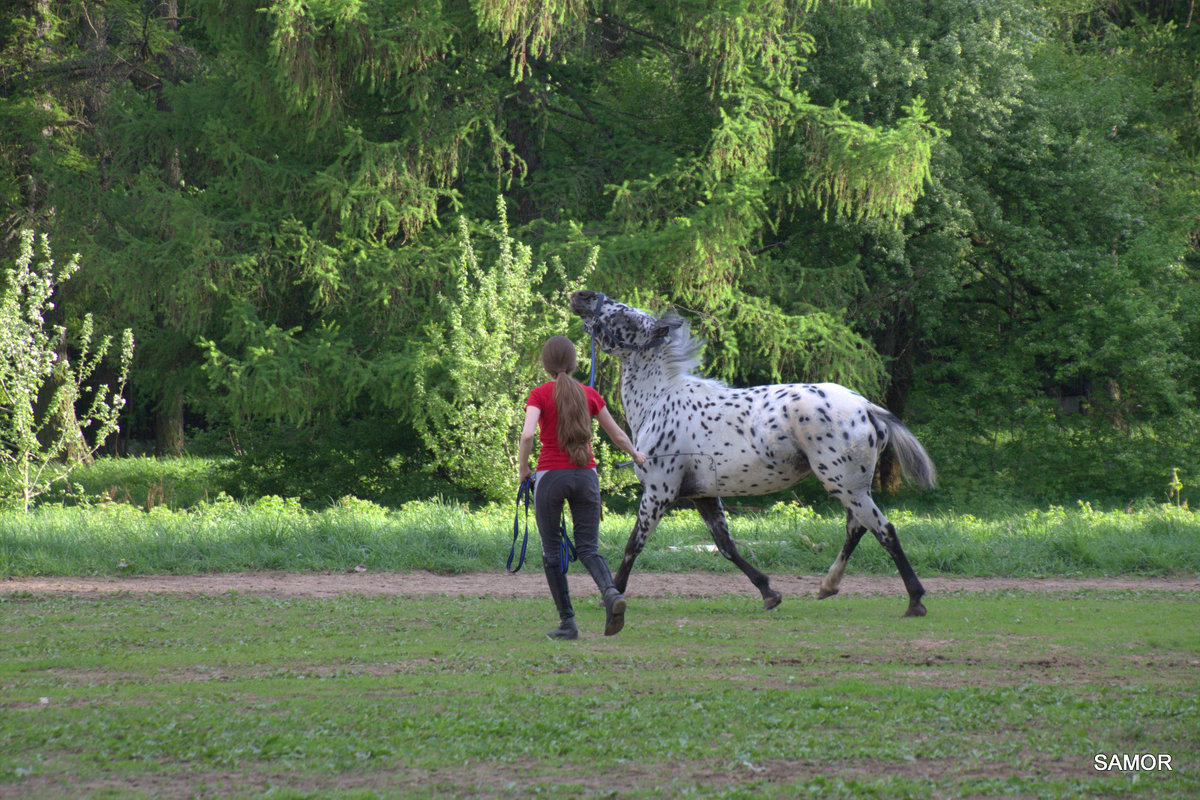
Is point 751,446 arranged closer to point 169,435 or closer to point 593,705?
point 593,705

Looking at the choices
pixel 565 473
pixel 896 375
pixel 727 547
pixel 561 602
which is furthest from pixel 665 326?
pixel 896 375

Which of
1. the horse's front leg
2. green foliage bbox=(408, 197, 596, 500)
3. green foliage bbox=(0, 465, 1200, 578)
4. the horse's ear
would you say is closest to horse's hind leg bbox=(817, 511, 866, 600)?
the horse's front leg

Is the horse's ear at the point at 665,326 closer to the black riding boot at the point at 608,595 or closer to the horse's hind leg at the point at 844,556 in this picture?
the horse's hind leg at the point at 844,556

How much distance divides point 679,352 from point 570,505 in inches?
105

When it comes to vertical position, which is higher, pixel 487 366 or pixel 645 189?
pixel 645 189

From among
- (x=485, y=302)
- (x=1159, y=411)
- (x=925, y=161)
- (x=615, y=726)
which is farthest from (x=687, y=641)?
(x=1159, y=411)

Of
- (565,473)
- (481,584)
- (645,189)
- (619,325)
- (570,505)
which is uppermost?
(645,189)

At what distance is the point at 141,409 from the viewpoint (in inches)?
1394

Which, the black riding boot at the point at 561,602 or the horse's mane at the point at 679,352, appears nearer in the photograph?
the black riding boot at the point at 561,602

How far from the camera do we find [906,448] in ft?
30.4

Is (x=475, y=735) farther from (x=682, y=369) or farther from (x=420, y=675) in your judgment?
(x=682, y=369)

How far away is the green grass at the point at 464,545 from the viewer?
11672 mm

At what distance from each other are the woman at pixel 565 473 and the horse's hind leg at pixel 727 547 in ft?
6.01

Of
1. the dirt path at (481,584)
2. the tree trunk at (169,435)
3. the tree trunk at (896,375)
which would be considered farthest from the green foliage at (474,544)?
the tree trunk at (169,435)
